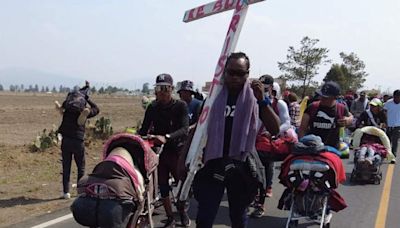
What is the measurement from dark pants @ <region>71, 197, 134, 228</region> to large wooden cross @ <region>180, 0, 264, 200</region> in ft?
1.97

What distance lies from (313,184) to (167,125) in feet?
6.41

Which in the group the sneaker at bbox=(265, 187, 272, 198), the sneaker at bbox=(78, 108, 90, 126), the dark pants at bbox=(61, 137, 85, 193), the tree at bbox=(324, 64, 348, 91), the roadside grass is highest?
the tree at bbox=(324, 64, 348, 91)

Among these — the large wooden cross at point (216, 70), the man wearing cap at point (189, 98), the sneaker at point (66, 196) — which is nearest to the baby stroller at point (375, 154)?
the man wearing cap at point (189, 98)

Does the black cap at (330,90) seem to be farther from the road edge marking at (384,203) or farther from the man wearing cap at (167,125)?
the road edge marking at (384,203)

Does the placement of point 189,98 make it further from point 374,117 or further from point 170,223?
point 374,117

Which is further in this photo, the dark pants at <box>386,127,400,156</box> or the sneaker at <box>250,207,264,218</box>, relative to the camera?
the dark pants at <box>386,127,400,156</box>

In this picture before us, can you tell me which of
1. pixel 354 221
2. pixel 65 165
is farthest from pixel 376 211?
pixel 65 165

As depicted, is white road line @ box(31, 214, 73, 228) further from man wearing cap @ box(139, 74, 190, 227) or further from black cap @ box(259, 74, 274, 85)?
black cap @ box(259, 74, 274, 85)

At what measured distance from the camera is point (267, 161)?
7215 millimetres

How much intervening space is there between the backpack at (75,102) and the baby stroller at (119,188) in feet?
10.9

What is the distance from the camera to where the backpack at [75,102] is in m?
8.05

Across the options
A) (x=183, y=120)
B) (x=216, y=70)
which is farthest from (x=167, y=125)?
(x=216, y=70)

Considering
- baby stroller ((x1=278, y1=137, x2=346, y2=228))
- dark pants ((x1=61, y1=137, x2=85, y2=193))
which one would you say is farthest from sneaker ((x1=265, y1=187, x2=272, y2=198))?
dark pants ((x1=61, y1=137, x2=85, y2=193))

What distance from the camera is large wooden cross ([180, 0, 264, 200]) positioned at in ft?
13.8
